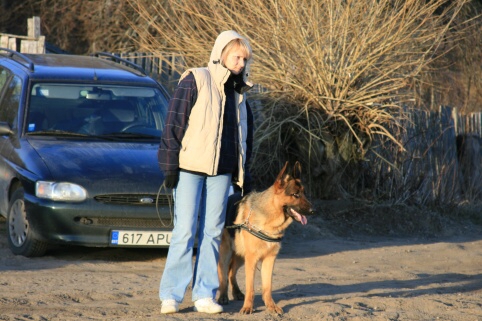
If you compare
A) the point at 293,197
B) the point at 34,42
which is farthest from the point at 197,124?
the point at 34,42

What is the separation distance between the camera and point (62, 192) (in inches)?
316

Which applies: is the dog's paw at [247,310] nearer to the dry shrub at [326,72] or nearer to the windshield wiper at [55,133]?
the windshield wiper at [55,133]

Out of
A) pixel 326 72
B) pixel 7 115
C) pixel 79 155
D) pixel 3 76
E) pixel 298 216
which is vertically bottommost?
pixel 298 216

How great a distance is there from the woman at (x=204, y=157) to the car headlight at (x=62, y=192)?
2158 mm

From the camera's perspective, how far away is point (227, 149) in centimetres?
613

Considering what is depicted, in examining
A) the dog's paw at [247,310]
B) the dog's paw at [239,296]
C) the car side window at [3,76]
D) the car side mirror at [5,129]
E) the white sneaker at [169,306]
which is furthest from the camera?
the car side window at [3,76]

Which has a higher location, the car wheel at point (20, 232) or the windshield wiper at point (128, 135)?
the windshield wiper at point (128, 135)

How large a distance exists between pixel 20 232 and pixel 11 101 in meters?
1.72

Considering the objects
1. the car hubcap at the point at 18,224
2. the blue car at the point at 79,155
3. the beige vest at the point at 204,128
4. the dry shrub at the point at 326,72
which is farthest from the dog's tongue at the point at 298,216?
the dry shrub at the point at 326,72

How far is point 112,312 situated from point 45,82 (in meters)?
3.76

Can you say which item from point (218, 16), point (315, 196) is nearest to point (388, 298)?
point (315, 196)

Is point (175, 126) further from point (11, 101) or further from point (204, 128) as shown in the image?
point (11, 101)

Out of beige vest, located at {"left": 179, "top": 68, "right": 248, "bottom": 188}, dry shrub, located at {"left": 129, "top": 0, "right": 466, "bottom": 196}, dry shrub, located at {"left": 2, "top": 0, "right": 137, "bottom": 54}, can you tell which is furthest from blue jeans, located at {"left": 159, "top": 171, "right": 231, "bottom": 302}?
dry shrub, located at {"left": 2, "top": 0, "right": 137, "bottom": 54}

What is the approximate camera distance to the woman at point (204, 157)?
598 centimetres
